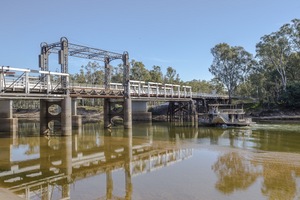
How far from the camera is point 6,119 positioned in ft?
118

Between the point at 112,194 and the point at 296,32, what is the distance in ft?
226

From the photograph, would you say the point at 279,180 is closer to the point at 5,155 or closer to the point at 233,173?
the point at 233,173

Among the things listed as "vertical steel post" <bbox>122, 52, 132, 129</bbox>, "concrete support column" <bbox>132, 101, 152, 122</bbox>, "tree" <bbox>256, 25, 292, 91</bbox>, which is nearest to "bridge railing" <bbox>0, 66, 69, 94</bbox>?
"vertical steel post" <bbox>122, 52, 132, 129</bbox>

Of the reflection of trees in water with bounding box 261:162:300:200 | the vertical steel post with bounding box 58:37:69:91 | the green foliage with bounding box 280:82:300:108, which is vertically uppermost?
the vertical steel post with bounding box 58:37:69:91

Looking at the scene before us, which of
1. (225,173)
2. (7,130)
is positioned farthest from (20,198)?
(7,130)

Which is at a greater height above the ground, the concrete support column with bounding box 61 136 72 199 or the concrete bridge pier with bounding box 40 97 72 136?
the concrete bridge pier with bounding box 40 97 72 136

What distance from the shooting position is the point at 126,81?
43.3 meters

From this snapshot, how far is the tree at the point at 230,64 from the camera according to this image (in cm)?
8194

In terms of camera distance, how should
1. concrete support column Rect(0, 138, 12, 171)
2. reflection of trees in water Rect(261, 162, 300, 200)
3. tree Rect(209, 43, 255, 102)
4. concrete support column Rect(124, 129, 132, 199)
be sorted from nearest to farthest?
reflection of trees in water Rect(261, 162, 300, 200), concrete support column Rect(124, 129, 132, 199), concrete support column Rect(0, 138, 12, 171), tree Rect(209, 43, 255, 102)

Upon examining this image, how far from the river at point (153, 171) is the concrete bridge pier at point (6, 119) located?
9.37 meters

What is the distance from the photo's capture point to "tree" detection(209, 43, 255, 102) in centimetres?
8194

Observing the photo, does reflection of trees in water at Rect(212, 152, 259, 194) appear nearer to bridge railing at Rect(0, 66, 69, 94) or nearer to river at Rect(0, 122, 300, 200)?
river at Rect(0, 122, 300, 200)

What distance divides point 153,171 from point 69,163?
6.32 meters

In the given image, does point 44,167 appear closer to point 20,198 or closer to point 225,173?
point 20,198
